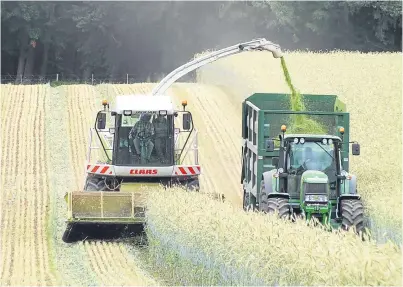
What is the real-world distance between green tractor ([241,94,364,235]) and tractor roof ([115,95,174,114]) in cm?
167

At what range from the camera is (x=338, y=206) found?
17.2 m

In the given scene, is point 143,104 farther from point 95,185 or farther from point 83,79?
point 83,79

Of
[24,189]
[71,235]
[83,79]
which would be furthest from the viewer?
[83,79]

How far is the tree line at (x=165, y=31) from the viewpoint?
2400 inches

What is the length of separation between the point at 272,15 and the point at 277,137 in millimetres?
44153

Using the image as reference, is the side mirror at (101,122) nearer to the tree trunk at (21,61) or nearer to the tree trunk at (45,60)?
the tree trunk at (21,61)

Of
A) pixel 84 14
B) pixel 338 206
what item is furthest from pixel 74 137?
pixel 84 14

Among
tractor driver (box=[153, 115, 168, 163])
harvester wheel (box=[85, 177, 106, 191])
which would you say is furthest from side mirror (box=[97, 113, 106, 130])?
harvester wheel (box=[85, 177, 106, 191])

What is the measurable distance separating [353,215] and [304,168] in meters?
1.39

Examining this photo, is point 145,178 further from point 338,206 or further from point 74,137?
point 74,137

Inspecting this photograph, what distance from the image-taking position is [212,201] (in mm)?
17016

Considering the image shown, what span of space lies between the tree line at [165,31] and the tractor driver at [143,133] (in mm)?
40254

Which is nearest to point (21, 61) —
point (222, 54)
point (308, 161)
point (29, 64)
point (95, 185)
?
point (29, 64)

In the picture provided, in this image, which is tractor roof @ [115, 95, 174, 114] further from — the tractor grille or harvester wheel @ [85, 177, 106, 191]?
→ the tractor grille
